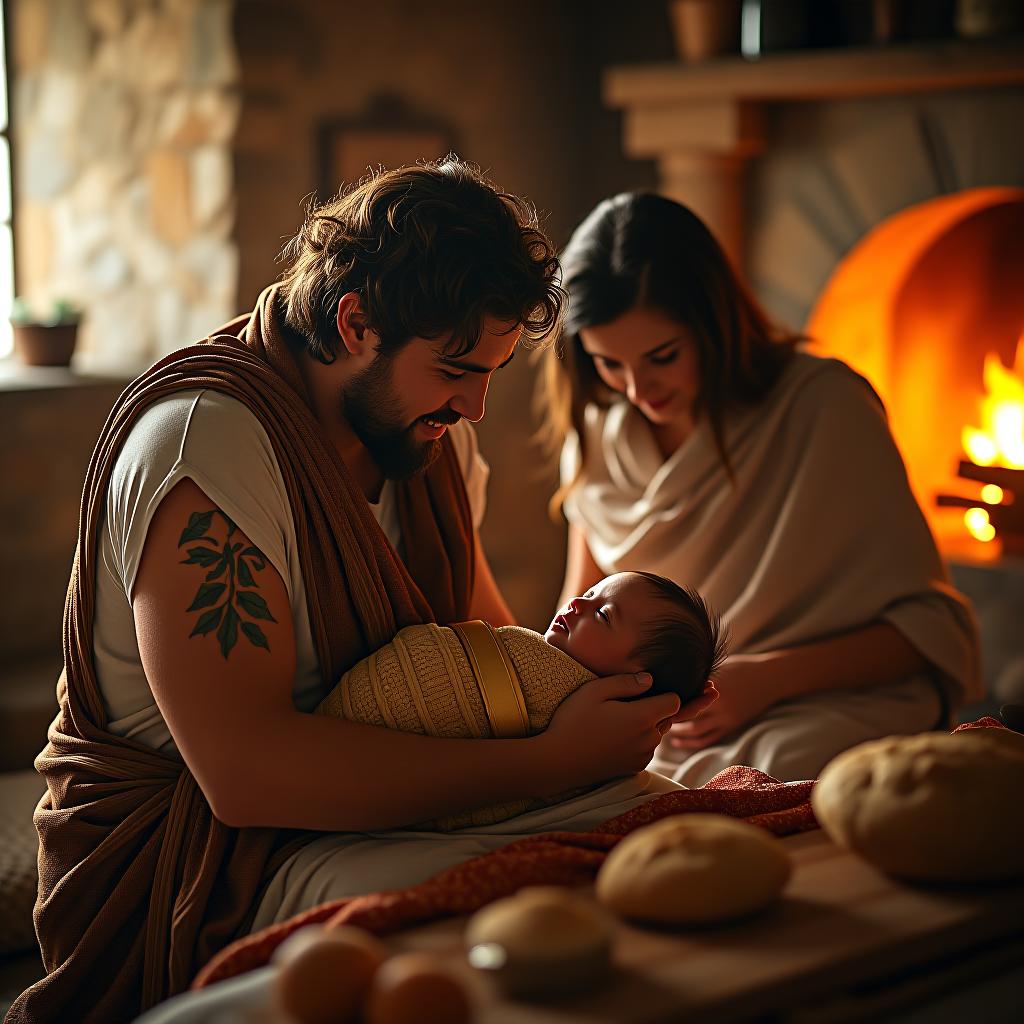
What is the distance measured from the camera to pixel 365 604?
4.89 ft

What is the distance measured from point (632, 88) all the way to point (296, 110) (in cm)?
87

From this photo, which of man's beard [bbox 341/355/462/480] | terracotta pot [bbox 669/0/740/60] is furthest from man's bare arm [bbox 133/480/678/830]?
terracotta pot [bbox 669/0/740/60]

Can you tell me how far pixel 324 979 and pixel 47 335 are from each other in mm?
2787

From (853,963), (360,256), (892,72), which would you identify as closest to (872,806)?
(853,963)

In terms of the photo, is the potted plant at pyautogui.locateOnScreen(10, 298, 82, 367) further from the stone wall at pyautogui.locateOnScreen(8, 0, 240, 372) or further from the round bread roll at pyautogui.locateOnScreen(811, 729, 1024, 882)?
the round bread roll at pyautogui.locateOnScreen(811, 729, 1024, 882)

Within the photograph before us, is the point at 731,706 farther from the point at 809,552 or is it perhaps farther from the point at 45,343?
the point at 45,343

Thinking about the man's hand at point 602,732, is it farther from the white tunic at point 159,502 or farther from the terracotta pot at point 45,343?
the terracotta pot at point 45,343

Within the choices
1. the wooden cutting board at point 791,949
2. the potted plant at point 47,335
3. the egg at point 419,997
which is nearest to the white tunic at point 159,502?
the wooden cutting board at point 791,949

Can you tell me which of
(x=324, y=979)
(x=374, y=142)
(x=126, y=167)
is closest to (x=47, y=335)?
(x=126, y=167)

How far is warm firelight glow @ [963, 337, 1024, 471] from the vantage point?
136 inches

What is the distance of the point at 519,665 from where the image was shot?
1479 mm

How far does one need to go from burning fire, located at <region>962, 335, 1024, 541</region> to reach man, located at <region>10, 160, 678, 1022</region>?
221cm

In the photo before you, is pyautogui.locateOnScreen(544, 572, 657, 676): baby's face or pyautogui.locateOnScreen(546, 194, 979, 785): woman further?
pyautogui.locateOnScreen(546, 194, 979, 785): woman

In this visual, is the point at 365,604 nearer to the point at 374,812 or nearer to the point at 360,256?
the point at 374,812
